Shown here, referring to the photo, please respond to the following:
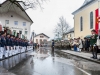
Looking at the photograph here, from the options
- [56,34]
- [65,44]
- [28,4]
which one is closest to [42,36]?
[56,34]

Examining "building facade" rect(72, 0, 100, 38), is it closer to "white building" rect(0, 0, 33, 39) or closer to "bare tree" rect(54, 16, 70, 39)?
"white building" rect(0, 0, 33, 39)

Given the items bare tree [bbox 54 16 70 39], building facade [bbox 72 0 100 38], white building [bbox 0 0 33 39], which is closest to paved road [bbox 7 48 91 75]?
building facade [bbox 72 0 100 38]

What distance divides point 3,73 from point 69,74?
280cm

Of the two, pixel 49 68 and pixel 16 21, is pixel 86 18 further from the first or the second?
pixel 16 21

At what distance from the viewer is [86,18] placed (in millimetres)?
34531

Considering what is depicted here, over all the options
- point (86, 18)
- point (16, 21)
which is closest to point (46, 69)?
point (86, 18)

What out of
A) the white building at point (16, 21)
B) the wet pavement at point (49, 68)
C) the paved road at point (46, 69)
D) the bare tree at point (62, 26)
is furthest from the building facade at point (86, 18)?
the bare tree at point (62, 26)

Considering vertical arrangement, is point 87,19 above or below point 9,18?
below

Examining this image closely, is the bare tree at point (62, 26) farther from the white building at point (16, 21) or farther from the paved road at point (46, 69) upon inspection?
the paved road at point (46, 69)

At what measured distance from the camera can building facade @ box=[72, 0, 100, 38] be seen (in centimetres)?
3152

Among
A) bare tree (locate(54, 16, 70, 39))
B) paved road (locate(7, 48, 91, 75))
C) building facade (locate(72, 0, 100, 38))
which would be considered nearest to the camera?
paved road (locate(7, 48, 91, 75))

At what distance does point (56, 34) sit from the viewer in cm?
8219

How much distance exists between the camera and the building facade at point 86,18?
3152 cm

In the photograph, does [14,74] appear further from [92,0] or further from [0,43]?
[92,0]
